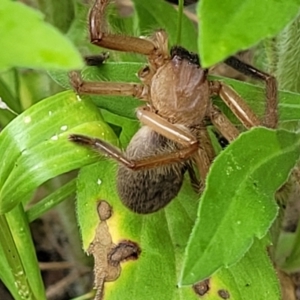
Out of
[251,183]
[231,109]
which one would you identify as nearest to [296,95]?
[231,109]

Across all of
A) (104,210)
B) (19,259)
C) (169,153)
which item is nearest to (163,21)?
(169,153)

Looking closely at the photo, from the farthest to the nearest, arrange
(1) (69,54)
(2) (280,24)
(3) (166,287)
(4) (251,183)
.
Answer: (3) (166,287) → (4) (251,183) → (2) (280,24) → (1) (69,54)

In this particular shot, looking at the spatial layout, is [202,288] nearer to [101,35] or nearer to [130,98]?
[130,98]

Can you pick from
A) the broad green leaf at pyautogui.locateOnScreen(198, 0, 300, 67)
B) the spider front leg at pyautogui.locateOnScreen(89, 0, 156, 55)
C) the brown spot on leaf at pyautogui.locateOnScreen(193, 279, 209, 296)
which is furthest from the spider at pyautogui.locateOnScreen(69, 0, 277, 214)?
the broad green leaf at pyautogui.locateOnScreen(198, 0, 300, 67)

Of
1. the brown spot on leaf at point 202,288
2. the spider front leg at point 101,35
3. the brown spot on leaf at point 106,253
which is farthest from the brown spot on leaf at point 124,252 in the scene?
the spider front leg at point 101,35

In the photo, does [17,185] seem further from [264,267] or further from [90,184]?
[264,267]
